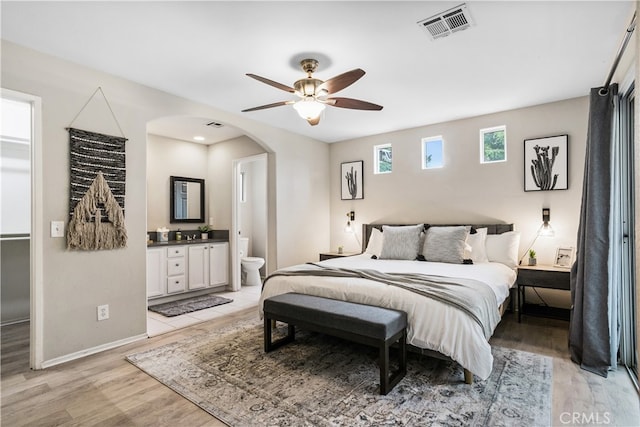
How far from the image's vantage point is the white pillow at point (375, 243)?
4772 mm

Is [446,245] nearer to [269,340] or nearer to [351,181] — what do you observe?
[351,181]

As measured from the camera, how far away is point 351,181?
5730mm

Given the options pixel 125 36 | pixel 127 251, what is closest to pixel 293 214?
pixel 127 251

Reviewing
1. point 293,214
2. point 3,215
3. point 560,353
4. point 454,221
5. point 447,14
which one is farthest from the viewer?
point 293,214

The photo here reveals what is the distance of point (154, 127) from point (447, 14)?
13.9ft

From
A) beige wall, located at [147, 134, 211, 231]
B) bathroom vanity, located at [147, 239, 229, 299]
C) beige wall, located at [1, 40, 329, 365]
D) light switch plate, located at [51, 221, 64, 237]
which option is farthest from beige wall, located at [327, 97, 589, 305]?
light switch plate, located at [51, 221, 64, 237]

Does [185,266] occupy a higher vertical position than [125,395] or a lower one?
higher

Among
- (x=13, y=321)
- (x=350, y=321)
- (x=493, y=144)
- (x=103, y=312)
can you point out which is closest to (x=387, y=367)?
(x=350, y=321)

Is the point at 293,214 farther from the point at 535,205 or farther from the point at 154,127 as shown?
the point at 535,205

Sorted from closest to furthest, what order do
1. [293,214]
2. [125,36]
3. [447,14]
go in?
[447,14] → [125,36] → [293,214]

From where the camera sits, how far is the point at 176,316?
412 centimetres

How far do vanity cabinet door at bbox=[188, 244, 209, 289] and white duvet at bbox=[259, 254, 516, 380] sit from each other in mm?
2102

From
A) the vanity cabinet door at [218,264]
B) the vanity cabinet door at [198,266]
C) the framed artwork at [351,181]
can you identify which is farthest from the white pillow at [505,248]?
the vanity cabinet door at [198,266]

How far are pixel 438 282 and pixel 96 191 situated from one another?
3.13 m
